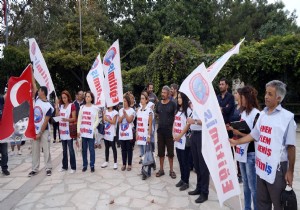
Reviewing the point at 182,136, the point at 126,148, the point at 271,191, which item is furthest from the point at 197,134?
the point at 126,148

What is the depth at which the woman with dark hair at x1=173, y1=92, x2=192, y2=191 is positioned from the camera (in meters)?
5.25

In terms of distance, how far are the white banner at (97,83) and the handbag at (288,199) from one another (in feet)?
14.6

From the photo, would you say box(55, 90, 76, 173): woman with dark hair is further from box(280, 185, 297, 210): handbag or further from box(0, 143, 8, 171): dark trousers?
box(280, 185, 297, 210): handbag

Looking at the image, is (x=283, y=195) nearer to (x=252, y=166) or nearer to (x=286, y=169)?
(x=286, y=169)

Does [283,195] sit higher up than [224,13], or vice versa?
[224,13]

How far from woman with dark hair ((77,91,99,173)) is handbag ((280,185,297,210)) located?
429 cm

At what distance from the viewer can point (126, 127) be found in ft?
Answer: 20.9

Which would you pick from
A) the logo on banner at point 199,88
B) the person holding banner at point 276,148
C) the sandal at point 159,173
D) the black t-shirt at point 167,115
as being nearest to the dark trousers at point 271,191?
the person holding banner at point 276,148

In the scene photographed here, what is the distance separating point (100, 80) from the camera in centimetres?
Result: 677

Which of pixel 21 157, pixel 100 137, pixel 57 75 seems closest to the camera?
pixel 21 157

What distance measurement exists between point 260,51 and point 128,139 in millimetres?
8130

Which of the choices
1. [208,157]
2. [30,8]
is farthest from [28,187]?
[30,8]

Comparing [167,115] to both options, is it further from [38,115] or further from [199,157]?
[38,115]

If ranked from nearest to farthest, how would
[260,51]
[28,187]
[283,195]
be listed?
[283,195] → [28,187] → [260,51]
